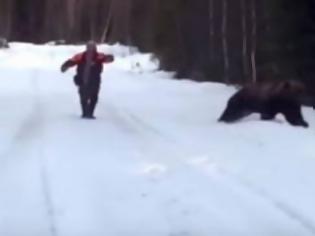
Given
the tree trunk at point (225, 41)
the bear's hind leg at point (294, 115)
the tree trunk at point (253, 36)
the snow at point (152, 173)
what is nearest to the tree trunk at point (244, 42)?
the tree trunk at point (253, 36)

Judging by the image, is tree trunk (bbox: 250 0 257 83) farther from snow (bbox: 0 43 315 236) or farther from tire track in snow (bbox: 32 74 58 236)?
tire track in snow (bbox: 32 74 58 236)

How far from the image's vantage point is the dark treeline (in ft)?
84.8

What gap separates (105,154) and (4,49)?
159 ft

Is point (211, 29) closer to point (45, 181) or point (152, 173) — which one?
point (152, 173)

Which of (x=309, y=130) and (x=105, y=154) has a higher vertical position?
(x=105, y=154)

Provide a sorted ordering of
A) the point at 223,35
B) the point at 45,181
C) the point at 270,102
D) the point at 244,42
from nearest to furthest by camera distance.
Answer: the point at 45,181 → the point at 270,102 → the point at 244,42 → the point at 223,35

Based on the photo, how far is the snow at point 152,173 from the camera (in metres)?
9.04

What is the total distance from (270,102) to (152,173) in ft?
24.3

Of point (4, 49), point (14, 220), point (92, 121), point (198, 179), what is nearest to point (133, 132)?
point (92, 121)

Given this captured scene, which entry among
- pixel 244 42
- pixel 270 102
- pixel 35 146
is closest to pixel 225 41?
pixel 244 42

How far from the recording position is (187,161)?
1332 centimetres

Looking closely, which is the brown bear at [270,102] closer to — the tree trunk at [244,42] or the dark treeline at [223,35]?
the dark treeline at [223,35]

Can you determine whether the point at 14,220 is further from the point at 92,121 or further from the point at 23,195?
the point at 92,121

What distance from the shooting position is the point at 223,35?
36.0 m
